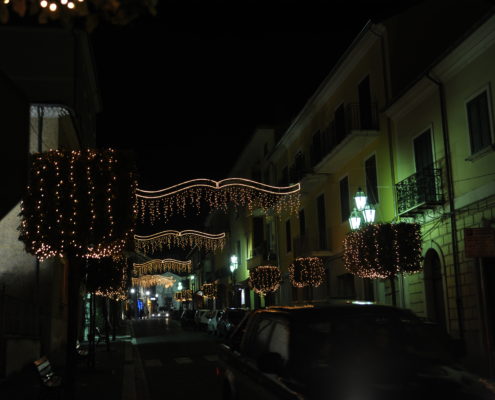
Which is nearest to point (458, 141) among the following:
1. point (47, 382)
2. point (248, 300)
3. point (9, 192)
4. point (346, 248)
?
point (346, 248)

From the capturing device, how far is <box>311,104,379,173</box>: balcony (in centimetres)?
2377

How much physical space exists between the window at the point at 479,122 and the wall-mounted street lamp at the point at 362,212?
11.9ft

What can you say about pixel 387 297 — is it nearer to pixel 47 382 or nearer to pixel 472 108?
pixel 472 108

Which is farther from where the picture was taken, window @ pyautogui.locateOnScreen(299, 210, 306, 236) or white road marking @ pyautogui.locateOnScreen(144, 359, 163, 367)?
window @ pyautogui.locateOnScreen(299, 210, 306, 236)

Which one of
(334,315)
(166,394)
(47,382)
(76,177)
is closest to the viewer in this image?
(334,315)

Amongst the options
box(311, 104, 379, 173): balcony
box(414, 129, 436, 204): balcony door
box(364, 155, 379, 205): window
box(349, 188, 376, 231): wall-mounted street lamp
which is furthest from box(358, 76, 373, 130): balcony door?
box(349, 188, 376, 231): wall-mounted street lamp

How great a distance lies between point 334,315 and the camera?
6094mm

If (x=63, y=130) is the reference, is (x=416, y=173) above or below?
below

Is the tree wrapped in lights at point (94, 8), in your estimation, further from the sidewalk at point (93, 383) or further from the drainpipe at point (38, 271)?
the drainpipe at point (38, 271)

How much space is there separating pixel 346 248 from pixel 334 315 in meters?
13.9

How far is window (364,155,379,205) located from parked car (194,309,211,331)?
19478 mm

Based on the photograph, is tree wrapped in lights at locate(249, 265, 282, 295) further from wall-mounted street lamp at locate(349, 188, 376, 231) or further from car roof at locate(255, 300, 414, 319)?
car roof at locate(255, 300, 414, 319)

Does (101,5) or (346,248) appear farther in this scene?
(346,248)

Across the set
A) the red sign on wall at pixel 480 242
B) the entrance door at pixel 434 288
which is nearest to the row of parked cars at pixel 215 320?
the entrance door at pixel 434 288
